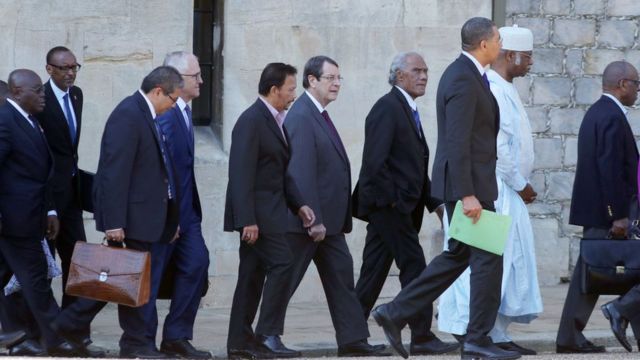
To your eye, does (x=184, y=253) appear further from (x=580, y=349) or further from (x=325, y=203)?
(x=580, y=349)

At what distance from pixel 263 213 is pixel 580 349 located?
2262mm

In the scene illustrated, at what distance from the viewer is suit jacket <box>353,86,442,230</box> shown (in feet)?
39.8

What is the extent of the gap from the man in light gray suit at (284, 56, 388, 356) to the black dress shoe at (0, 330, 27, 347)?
5.71 feet

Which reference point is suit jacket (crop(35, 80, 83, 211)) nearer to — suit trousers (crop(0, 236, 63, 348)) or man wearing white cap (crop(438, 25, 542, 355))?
suit trousers (crop(0, 236, 63, 348))

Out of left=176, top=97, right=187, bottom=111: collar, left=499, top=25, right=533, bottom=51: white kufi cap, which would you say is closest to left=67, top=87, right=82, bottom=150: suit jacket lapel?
left=176, top=97, right=187, bottom=111: collar

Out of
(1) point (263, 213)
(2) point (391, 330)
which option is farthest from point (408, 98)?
(2) point (391, 330)

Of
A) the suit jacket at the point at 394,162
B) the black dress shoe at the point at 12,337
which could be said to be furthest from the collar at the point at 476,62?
the black dress shoe at the point at 12,337

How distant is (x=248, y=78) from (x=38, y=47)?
5.97 feet

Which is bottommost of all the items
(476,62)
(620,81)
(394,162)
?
(394,162)

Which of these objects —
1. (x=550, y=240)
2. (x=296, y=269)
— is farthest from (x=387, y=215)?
(x=550, y=240)

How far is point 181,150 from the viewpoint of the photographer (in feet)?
38.4

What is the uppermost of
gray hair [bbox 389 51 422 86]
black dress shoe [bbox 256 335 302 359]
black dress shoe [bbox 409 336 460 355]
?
gray hair [bbox 389 51 422 86]

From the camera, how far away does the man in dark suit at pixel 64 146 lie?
12.0 m

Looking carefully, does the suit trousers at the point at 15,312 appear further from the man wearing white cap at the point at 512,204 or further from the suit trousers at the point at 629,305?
the suit trousers at the point at 629,305
